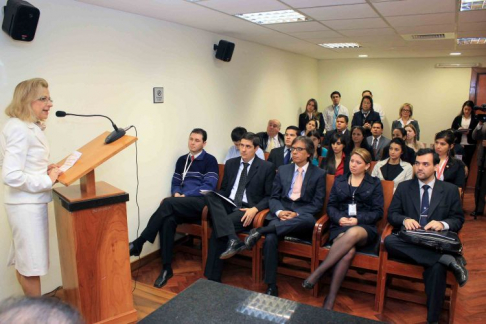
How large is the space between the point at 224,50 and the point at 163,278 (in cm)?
289

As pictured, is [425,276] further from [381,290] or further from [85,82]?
[85,82]

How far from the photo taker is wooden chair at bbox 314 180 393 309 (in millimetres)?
3082

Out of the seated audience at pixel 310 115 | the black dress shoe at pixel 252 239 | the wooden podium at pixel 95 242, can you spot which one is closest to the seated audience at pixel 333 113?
the seated audience at pixel 310 115

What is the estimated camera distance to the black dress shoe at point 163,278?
3.53 m

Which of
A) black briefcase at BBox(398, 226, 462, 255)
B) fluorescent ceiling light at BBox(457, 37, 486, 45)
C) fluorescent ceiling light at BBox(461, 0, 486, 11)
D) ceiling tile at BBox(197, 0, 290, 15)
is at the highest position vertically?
fluorescent ceiling light at BBox(457, 37, 486, 45)

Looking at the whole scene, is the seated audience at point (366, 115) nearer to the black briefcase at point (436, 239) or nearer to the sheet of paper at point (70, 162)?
the black briefcase at point (436, 239)

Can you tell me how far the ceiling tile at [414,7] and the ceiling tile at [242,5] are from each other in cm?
92

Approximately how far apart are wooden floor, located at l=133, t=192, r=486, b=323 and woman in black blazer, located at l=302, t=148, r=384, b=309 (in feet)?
1.22

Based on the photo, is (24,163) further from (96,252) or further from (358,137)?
(358,137)

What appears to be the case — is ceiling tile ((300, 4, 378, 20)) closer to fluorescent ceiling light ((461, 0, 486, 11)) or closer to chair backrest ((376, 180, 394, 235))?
fluorescent ceiling light ((461, 0, 486, 11))

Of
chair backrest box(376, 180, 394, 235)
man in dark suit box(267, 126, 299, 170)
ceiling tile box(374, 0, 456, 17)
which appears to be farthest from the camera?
man in dark suit box(267, 126, 299, 170)

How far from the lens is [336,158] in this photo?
4.61m

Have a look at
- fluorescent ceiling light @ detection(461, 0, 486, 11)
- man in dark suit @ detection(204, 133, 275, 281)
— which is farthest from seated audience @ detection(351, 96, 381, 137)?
man in dark suit @ detection(204, 133, 275, 281)

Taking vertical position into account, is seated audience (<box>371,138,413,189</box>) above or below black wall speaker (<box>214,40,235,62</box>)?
below
